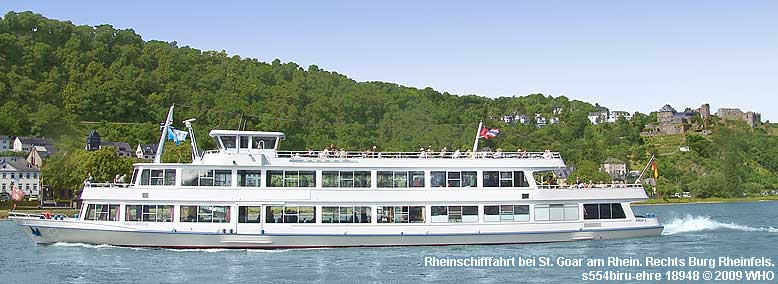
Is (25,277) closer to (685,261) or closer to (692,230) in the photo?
(685,261)

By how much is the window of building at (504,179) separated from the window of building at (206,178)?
10.1 meters

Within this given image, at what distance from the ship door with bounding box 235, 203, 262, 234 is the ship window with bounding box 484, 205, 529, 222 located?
8811mm

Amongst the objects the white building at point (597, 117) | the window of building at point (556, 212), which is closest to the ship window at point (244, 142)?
the window of building at point (556, 212)

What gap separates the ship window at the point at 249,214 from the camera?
30.5 meters

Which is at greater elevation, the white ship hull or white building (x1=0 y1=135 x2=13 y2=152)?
white building (x1=0 y1=135 x2=13 y2=152)

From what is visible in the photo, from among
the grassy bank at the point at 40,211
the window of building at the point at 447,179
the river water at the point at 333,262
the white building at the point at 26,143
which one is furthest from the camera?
the white building at the point at 26,143

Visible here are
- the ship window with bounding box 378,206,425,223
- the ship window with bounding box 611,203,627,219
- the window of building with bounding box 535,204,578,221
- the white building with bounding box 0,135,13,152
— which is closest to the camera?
the ship window with bounding box 378,206,425,223

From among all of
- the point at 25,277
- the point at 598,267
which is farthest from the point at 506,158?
the point at 25,277

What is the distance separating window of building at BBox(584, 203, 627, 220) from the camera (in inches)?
1288

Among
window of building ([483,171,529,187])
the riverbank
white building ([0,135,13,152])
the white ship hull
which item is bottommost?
the riverbank

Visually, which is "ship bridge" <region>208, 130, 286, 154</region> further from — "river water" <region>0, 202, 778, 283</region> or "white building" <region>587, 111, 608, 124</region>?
"white building" <region>587, 111, 608, 124</region>

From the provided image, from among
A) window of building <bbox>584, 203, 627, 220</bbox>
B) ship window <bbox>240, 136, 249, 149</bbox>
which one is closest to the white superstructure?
ship window <bbox>240, 136, 249, 149</bbox>

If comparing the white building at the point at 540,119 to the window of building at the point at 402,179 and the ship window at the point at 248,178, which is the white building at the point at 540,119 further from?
the ship window at the point at 248,178

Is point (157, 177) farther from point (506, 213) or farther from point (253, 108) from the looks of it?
point (253, 108)
